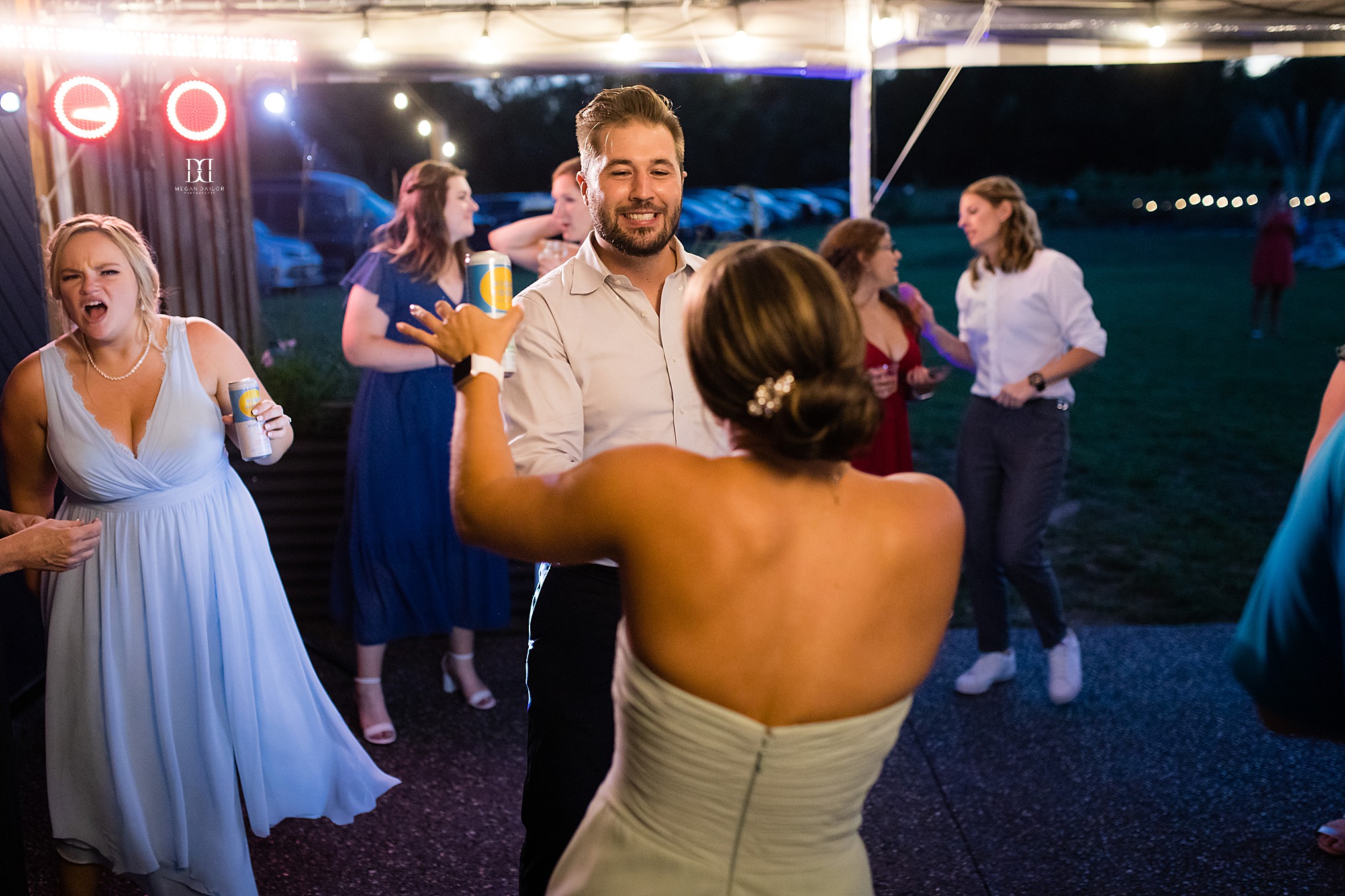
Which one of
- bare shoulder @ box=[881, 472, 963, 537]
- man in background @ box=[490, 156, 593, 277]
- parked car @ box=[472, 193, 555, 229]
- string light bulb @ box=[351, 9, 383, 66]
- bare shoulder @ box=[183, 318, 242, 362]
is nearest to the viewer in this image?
bare shoulder @ box=[881, 472, 963, 537]

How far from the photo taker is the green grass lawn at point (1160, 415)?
507 centimetres

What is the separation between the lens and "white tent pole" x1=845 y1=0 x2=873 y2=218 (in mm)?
4012

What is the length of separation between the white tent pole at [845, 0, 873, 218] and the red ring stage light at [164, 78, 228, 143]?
2.29m

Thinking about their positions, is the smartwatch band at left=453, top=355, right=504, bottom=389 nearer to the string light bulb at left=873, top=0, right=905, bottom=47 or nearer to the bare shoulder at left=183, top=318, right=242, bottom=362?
the bare shoulder at left=183, top=318, right=242, bottom=362

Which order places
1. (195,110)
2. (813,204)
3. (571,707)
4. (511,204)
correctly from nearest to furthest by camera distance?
(571,707) < (195,110) < (511,204) < (813,204)

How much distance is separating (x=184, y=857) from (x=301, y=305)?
12.9 ft

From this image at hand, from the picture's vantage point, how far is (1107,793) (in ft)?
9.94

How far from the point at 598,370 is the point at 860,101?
260 cm

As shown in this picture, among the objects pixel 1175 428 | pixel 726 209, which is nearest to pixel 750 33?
pixel 726 209

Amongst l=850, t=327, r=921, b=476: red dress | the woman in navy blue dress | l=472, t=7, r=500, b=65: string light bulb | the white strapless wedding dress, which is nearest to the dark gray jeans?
l=850, t=327, r=921, b=476: red dress

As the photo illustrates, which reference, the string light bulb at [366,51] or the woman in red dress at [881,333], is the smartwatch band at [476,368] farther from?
the string light bulb at [366,51]

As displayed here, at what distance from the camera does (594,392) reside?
2021mm

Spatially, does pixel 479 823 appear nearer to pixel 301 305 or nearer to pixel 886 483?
pixel 886 483

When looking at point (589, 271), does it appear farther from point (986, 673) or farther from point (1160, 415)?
point (1160, 415)
